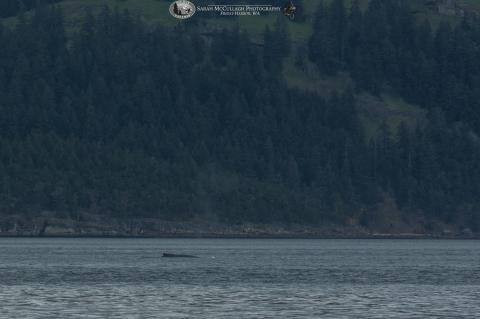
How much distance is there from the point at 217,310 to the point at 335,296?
15971 millimetres

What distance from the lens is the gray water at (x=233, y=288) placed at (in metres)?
86.8

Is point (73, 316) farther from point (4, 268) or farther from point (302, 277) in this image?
point (4, 268)

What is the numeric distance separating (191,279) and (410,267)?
4144cm

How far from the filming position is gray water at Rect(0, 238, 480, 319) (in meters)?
86.8

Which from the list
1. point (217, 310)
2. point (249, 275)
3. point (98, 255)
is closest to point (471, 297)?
point (217, 310)

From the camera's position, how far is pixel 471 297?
10144 cm

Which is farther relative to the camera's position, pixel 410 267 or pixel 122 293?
pixel 410 267

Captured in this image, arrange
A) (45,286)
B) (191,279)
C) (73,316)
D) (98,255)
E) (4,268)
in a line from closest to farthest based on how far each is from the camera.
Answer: (73,316)
(45,286)
(191,279)
(4,268)
(98,255)

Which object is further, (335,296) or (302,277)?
(302,277)

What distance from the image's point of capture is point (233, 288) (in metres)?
108

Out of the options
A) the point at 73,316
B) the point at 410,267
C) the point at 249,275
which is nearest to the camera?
the point at 73,316

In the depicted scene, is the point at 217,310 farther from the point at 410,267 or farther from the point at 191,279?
the point at 410,267

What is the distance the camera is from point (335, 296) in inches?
3967

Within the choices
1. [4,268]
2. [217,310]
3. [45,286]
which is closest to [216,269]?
[4,268]
